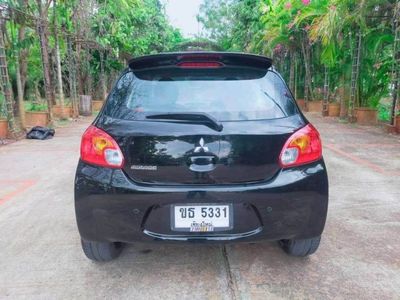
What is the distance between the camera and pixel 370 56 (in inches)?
410

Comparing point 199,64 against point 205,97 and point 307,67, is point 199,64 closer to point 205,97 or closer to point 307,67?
point 205,97

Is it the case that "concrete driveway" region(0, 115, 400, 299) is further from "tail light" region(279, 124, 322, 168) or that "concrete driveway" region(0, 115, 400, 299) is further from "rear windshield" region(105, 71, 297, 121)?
"rear windshield" region(105, 71, 297, 121)

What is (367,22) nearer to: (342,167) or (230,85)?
(342,167)

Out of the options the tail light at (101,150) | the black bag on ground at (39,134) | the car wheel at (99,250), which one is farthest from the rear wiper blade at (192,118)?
the black bag on ground at (39,134)

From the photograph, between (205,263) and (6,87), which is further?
(6,87)

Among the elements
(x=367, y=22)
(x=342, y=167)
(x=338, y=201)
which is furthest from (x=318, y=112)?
(x=338, y=201)

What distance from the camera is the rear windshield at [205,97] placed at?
246 centimetres

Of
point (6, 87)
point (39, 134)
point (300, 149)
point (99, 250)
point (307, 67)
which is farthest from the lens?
point (307, 67)

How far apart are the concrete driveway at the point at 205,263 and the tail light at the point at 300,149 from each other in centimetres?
83

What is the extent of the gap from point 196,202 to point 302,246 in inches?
37.7

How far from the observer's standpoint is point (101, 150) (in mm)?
2420

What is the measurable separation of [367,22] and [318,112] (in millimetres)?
5314

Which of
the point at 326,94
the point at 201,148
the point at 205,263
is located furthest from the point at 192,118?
the point at 326,94

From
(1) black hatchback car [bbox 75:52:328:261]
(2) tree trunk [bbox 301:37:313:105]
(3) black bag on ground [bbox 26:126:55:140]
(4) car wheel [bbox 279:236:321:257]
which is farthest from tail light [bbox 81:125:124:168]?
(2) tree trunk [bbox 301:37:313:105]
